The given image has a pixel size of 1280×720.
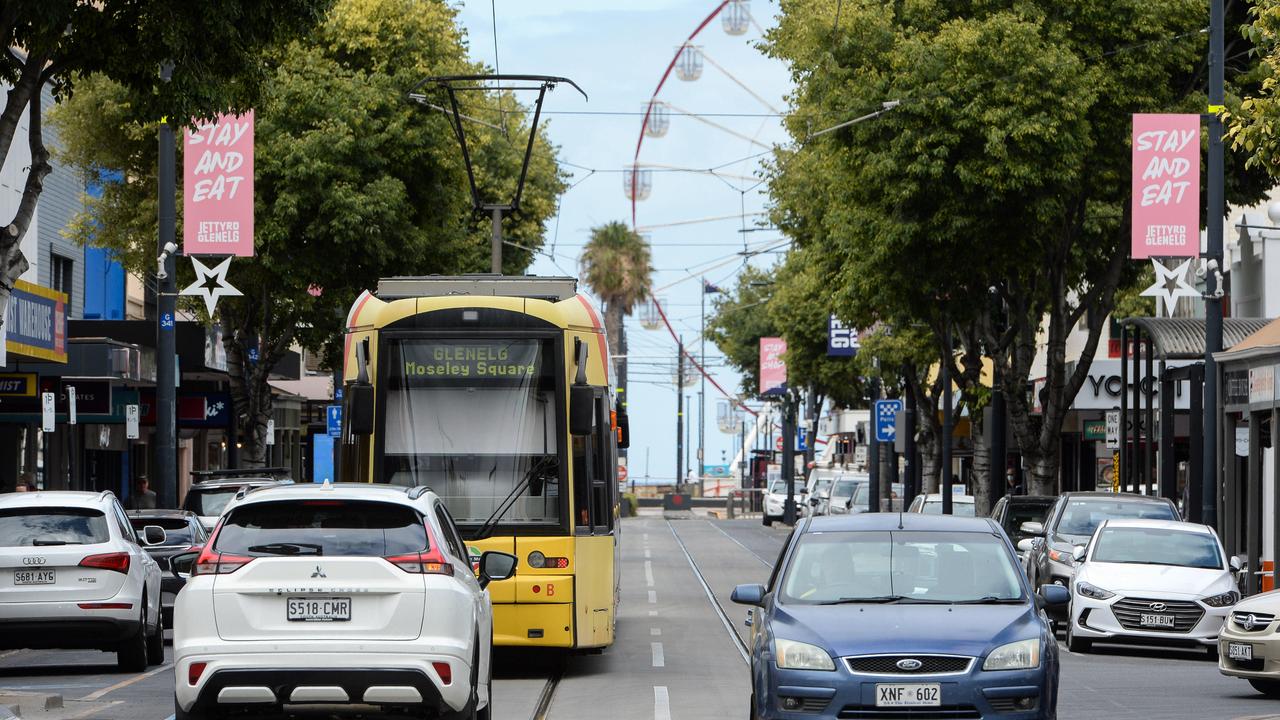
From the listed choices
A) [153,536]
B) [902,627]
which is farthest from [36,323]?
[902,627]

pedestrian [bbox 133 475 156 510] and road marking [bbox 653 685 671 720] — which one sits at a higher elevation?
pedestrian [bbox 133 475 156 510]

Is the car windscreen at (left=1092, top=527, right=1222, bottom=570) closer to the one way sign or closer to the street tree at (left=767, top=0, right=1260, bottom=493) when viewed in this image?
the street tree at (left=767, top=0, right=1260, bottom=493)

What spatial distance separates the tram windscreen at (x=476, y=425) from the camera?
56.5ft

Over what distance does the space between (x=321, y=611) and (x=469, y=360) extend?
243 inches

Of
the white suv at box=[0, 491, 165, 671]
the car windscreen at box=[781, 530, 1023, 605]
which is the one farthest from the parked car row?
the white suv at box=[0, 491, 165, 671]

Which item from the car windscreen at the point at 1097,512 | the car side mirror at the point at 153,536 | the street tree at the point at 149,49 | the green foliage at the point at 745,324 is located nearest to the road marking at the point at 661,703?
the car side mirror at the point at 153,536

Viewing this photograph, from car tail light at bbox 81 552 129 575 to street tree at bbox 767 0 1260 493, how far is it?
16033mm

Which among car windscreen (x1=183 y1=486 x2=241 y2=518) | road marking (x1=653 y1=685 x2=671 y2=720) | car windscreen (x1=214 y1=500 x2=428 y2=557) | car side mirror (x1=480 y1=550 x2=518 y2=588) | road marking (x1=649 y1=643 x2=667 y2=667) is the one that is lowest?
road marking (x1=649 y1=643 x2=667 y2=667)

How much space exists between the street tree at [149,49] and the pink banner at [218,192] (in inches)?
436

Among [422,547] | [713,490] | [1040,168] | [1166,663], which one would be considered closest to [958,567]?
[422,547]

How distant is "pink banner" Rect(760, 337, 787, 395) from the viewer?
73.9 meters

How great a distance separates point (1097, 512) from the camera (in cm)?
2631

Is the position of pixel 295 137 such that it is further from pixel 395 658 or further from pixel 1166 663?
pixel 395 658

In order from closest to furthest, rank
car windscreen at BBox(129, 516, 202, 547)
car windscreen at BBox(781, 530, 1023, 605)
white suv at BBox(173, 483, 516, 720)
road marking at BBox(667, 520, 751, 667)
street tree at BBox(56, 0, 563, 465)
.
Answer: white suv at BBox(173, 483, 516, 720) → car windscreen at BBox(781, 530, 1023, 605) → road marking at BBox(667, 520, 751, 667) → car windscreen at BBox(129, 516, 202, 547) → street tree at BBox(56, 0, 563, 465)
